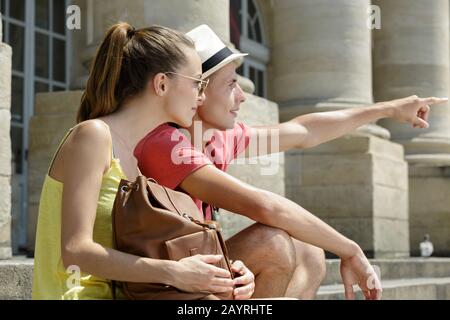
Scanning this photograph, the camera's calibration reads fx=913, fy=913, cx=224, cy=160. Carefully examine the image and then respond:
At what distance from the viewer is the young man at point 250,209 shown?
11.0ft

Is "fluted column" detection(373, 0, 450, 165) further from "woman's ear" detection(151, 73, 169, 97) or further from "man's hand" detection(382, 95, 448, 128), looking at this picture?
"woman's ear" detection(151, 73, 169, 97)

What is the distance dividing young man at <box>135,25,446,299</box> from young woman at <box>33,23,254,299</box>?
0.21m

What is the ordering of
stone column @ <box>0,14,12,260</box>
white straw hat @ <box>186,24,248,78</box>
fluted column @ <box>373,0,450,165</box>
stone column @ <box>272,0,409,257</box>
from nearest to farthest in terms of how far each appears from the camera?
white straw hat @ <box>186,24,248,78</box>
stone column @ <box>0,14,12,260</box>
stone column @ <box>272,0,409,257</box>
fluted column @ <box>373,0,450,165</box>

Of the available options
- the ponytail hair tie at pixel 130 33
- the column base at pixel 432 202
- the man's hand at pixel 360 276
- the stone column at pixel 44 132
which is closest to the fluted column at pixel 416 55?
the column base at pixel 432 202

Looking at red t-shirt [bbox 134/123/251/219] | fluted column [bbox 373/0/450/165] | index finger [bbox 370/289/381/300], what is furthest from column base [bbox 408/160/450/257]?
red t-shirt [bbox 134/123/251/219]

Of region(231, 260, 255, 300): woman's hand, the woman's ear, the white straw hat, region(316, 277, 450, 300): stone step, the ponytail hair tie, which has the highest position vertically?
the white straw hat

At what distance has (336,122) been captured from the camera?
4.46 m

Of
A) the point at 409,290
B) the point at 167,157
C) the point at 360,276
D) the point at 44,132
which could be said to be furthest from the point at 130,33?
the point at 409,290

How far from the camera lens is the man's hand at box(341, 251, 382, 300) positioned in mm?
3422

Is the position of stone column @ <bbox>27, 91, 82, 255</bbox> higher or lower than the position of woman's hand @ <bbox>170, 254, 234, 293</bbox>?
higher

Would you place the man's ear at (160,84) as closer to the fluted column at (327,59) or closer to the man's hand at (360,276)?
the man's hand at (360,276)

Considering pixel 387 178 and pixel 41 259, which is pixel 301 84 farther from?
pixel 41 259

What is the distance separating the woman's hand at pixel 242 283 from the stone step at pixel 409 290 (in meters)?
3.98

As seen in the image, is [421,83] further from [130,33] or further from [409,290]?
[130,33]
